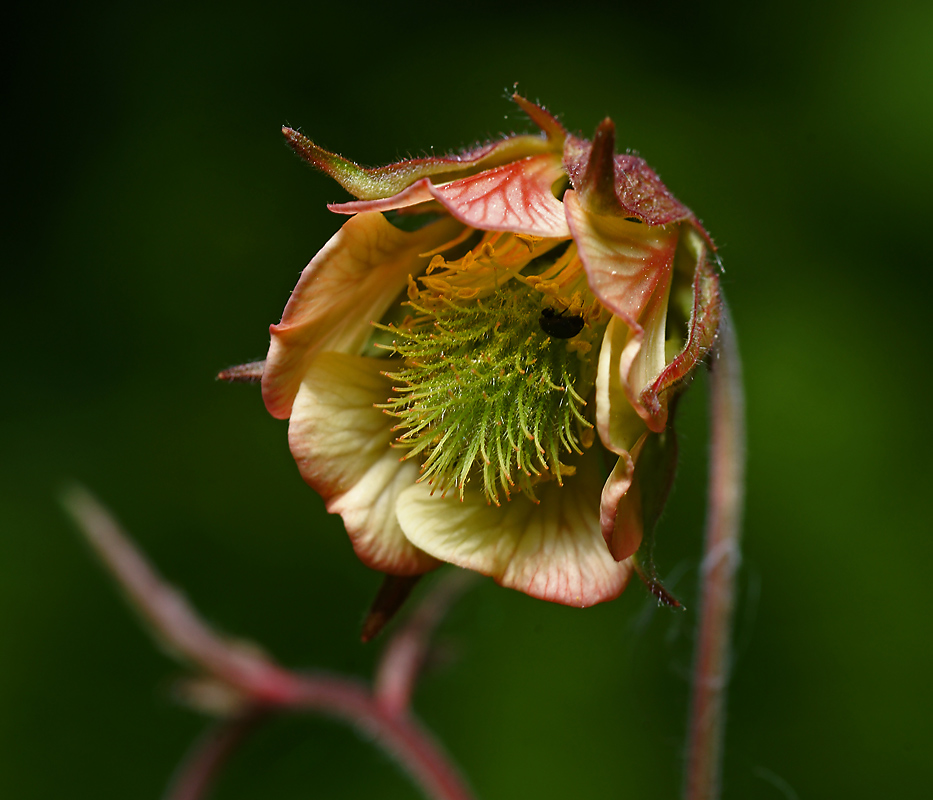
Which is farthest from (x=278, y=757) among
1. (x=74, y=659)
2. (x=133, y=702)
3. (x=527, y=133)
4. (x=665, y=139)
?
(x=527, y=133)

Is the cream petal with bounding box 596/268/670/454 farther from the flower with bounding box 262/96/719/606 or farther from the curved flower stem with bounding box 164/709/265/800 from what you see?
the curved flower stem with bounding box 164/709/265/800

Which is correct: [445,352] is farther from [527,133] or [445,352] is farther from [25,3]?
[25,3]

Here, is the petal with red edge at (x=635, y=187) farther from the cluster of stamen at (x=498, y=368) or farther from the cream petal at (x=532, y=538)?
the cream petal at (x=532, y=538)

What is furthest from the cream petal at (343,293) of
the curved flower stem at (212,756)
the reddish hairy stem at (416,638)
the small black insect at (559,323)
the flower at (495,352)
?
the curved flower stem at (212,756)

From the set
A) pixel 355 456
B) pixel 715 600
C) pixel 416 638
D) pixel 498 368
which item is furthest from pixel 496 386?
pixel 416 638

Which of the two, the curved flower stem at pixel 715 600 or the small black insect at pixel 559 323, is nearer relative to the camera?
the small black insect at pixel 559 323

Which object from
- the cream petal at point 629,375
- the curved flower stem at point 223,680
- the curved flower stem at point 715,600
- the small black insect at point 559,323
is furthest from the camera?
the curved flower stem at point 223,680
